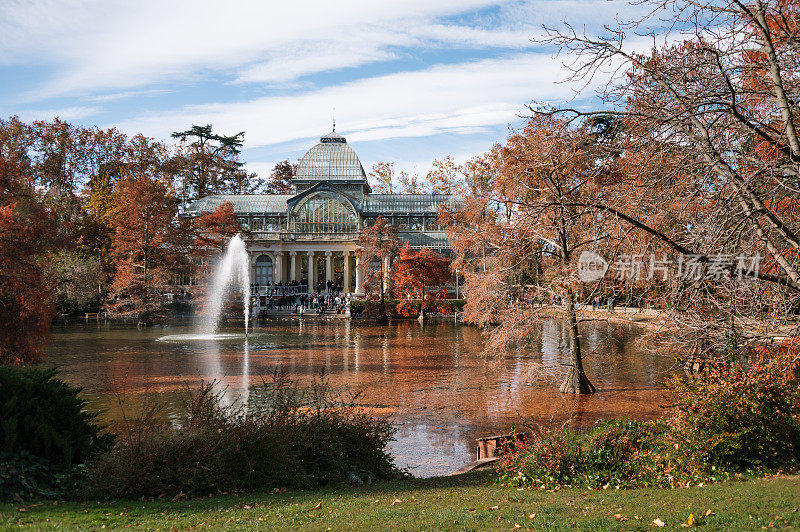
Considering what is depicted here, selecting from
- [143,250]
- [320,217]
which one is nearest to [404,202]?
[320,217]

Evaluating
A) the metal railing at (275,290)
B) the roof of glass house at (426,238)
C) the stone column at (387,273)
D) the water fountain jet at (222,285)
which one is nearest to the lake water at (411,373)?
the water fountain jet at (222,285)

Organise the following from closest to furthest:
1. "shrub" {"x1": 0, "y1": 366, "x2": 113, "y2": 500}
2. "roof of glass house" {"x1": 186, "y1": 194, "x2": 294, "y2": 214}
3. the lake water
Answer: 1. "shrub" {"x1": 0, "y1": 366, "x2": 113, "y2": 500}
2. the lake water
3. "roof of glass house" {"x1": 186, "y1": 194, "x2": 294, "y2": 214}

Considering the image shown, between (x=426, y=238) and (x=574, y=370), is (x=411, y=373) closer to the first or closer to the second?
(x=574, y=370)

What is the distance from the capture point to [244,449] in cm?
771

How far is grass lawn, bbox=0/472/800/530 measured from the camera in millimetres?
5266

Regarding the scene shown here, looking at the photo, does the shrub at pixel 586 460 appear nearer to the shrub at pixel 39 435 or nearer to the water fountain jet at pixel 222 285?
the shrub at pixel 39 435

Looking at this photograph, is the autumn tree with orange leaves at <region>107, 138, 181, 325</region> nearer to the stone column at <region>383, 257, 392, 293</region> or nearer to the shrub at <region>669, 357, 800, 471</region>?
the stone column at <region>383, 257, 392, 293</region>

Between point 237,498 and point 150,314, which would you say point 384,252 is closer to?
point 150,314

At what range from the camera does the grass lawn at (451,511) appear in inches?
207

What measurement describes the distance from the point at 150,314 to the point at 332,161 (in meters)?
26.5

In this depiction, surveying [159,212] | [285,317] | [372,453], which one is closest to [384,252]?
[285,317]

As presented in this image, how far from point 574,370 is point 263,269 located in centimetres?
4355

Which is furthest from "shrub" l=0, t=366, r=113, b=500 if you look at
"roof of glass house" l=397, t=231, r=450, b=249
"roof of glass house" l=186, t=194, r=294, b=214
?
"roof of glass house" l=186, t=194, r=294, b=214

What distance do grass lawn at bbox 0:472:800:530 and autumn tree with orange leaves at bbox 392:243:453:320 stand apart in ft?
103
